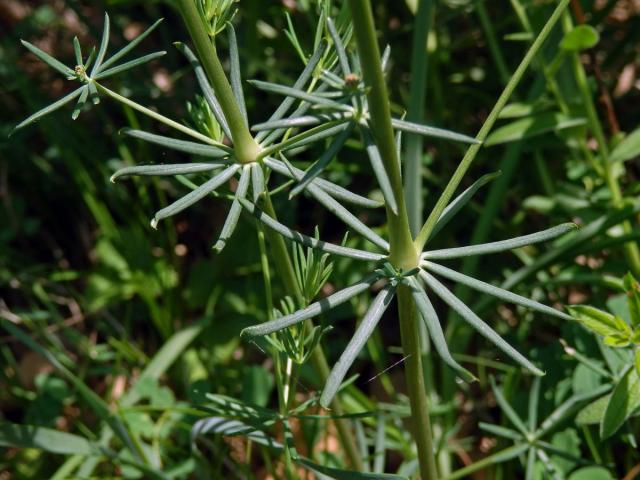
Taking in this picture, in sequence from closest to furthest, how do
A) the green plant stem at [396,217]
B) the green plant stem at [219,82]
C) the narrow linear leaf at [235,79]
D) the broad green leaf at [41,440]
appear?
1. the green plant stem at [396,217]
2. the green plant stem at [219,82]
3. the narrow linear leaf at [235,79]
4. the broad green leaf at [41,440]

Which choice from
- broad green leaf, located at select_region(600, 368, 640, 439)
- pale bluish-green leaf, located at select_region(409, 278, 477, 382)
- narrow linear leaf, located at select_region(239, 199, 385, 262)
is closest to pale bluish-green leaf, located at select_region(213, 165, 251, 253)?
narrow linear leaf, located at select_region(239, 199, 385, 262)

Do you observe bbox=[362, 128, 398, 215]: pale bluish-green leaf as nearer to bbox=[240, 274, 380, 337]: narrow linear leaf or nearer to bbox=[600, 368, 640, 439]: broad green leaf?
bbox=[240, 274, 380, 337]: narrow linear leaf

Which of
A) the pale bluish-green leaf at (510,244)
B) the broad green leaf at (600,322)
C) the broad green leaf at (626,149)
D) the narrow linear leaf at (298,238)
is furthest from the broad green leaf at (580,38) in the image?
the narrow linear leaf at (298,238)

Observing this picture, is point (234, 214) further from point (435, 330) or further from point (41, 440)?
point (41, 440)

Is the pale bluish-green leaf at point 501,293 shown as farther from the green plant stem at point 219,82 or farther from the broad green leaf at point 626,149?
the broad green leaf at point 626,149

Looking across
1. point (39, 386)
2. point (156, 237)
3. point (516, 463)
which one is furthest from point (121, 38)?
point (516, 463)

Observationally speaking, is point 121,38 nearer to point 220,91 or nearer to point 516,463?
point 220,91

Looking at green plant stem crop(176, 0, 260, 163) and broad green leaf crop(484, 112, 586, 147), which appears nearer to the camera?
green plant stem crop(176, 0, 260, 163)

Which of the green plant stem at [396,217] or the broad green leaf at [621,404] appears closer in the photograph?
the green plant stem at [396,217]
